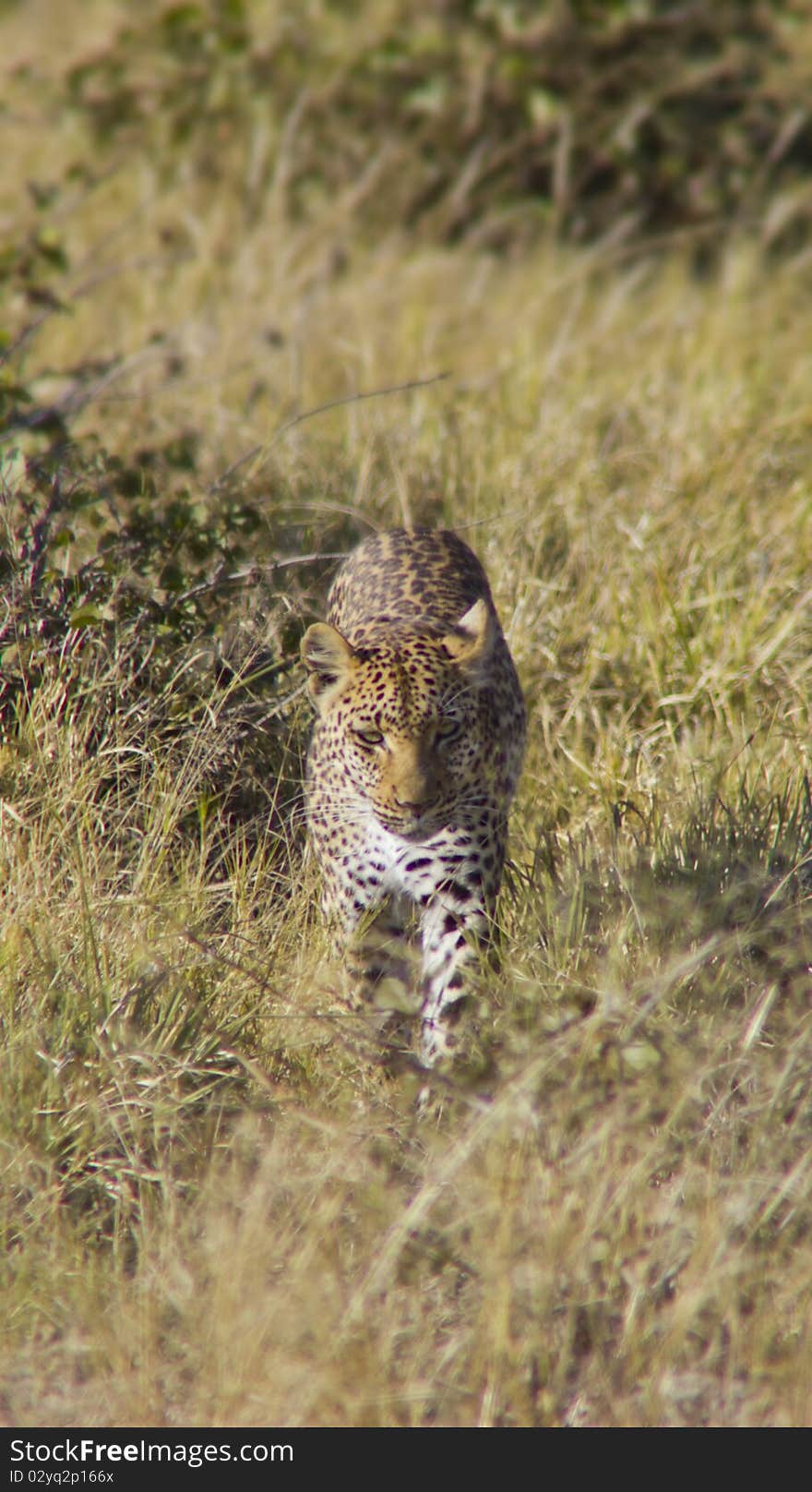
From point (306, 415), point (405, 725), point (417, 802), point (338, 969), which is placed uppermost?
point (306, 415)

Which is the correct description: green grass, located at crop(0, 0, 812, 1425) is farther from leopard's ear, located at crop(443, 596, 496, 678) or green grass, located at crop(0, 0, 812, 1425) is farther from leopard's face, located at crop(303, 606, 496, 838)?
leopard's ear, located at crop(443, 596, 496, 678)

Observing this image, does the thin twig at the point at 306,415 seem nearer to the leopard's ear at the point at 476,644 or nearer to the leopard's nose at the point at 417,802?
the leopard's ear at the point at 476,644

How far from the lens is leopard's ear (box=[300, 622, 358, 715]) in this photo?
404 centimetres

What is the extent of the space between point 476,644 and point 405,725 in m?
0.33

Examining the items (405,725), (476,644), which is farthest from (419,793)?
(476,644)

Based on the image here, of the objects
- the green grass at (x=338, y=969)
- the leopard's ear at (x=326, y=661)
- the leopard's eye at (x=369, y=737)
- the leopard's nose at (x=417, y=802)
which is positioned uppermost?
the leopard's ear at (x=326, y=661)

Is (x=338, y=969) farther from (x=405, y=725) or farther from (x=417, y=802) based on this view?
(x=405, y=725)

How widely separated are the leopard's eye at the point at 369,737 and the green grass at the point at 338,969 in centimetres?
51

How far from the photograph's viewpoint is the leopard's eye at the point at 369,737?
156 inches

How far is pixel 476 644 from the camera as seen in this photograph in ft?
13.4

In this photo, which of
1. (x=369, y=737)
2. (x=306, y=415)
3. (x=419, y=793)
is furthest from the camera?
(x=306, y=415)

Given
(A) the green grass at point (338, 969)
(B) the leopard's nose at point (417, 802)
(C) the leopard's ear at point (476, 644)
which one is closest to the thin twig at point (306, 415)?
(A) the green grass at point (338, 969)

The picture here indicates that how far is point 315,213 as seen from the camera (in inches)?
338

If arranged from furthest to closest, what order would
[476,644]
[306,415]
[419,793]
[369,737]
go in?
[306,415]
[476,644]
[369,737]
[419,793]
